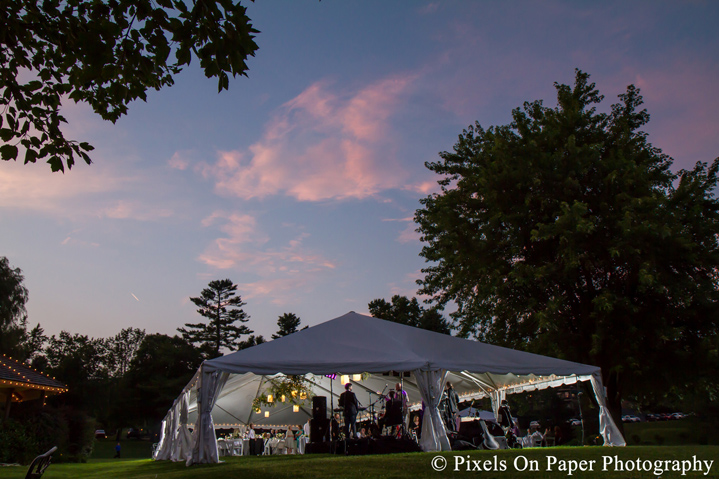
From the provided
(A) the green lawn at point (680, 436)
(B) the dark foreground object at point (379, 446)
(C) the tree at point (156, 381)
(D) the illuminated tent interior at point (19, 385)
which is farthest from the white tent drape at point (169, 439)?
(C) the tree at point (156, 381)

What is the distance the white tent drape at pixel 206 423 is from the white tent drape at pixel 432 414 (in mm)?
4146

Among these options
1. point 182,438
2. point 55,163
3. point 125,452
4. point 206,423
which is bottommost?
point 125,452

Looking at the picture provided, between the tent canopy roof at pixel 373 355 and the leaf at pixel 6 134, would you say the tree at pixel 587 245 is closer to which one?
the tent canopy roof at pixel 373 355

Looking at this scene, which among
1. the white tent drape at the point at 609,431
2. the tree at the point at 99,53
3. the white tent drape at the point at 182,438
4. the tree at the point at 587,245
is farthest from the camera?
the tree at the point at 587,245

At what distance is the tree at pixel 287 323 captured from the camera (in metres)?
62.9

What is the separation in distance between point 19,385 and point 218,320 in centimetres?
4349

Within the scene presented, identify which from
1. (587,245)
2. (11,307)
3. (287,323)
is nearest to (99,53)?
(587,245)

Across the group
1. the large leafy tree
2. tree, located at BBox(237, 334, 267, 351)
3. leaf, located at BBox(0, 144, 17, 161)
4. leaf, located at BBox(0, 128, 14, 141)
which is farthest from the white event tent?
tree, located at BBox(237, 334, 267, 351)

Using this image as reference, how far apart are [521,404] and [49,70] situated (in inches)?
854

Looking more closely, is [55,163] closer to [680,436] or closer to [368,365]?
[368,365]

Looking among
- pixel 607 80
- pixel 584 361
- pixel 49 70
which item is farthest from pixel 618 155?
pixel 49 70

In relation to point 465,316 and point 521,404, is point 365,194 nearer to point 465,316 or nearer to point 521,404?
point 465,316

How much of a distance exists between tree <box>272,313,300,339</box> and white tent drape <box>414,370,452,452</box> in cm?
5274

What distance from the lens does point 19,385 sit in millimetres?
16422
